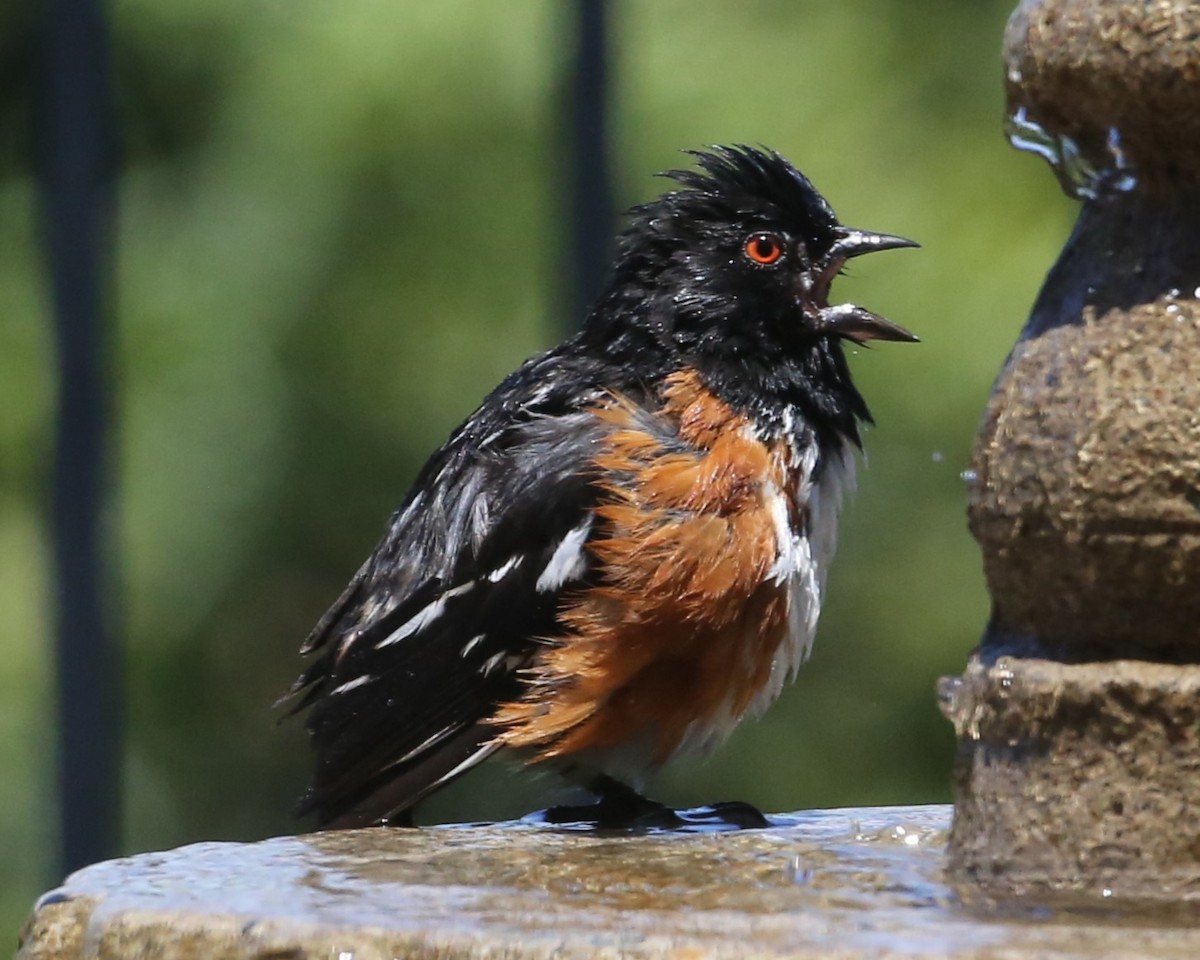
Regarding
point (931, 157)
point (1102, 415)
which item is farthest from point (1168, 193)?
point (931, 157)

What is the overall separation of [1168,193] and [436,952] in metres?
1.27

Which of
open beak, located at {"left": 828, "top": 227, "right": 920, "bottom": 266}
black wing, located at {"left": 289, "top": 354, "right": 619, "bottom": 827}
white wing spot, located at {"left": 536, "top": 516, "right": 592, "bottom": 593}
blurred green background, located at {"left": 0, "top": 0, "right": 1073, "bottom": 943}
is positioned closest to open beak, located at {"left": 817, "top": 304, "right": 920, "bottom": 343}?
open beak, located at {"left": 828, "top": 227, "right": 920, "bottom": 266}

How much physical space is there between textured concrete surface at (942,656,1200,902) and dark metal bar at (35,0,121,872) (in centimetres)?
514

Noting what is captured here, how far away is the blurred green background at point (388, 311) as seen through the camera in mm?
7098

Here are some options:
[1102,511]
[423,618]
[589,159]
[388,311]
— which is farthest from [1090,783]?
[388,311]

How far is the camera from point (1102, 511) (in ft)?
8.47

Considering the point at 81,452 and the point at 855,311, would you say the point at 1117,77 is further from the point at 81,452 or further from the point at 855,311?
the point at 81,452

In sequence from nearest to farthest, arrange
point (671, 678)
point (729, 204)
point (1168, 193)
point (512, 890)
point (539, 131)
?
1. point (512, 890)
2. point (1168, 193)
3. point (671, 678)
4. point (729, 204)
5. point (539, 131)

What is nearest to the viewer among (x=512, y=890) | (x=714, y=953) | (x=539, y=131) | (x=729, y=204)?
(x=714, y=953)

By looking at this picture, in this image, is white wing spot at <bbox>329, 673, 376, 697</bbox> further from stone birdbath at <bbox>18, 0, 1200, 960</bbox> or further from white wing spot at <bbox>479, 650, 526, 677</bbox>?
stone birdbath at <bbox>18, 0, 1200, 960</bbox>

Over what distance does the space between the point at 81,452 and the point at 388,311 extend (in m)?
1.13

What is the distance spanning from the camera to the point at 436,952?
212 centimetres

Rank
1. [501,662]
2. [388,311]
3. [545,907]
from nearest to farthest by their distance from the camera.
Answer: [545,907] < [501,662] < [388,311]

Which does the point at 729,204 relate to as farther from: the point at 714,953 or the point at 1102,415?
the point at 714,953
